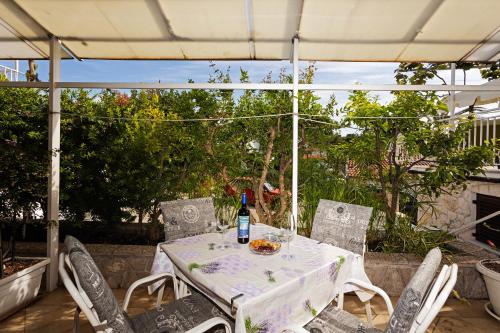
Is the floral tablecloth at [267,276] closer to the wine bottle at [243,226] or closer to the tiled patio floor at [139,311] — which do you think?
the wine bottle at [243,226]

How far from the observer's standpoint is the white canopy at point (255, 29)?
2.61 metres

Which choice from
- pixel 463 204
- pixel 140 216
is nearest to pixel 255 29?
pixel 140 216

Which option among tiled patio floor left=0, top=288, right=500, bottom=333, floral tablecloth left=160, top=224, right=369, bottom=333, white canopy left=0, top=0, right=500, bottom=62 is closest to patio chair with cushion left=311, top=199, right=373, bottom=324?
floral tablecloth left=160, top=224, right=369, bottom=333

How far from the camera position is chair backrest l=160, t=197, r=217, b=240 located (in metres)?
2.59

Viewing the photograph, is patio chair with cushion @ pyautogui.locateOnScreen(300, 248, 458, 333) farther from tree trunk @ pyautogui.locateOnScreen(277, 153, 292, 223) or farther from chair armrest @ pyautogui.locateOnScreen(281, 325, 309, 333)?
tree trunk @ pyautogui.locateOnScreen(277, 153, 292, 223)

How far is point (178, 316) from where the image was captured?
73.0 inches

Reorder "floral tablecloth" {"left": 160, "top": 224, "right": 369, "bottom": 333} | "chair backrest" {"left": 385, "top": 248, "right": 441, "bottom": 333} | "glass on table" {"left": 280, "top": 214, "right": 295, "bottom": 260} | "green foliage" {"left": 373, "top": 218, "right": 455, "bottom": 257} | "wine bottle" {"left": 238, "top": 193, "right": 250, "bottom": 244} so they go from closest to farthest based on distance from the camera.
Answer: "chair backrest" {"left": 385, "top": 248, "right": 441, "bottom": 333} → "floral tablecloth" {"left": 160, "top": 224, "right": 369, "bottom": 333} → "glass on table" {"left": 280, "top": 214, "right": 295, "bottom": 260} → "wine bottle" {"left": 238, "top": 193, "right": 250, "bottom": 244} → "green foliage" {"left": 373, "top": 218, "right": 455, "bottom": 257}

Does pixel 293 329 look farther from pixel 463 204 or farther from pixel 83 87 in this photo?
pixel 463 204

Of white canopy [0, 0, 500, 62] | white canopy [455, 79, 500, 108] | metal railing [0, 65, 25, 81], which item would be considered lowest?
white canopy [455, 79, 500, 108]

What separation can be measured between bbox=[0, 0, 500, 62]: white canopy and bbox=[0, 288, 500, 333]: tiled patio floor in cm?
268

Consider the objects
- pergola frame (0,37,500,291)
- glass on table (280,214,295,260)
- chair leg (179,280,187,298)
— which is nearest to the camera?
glass on table (280,214,295,260)

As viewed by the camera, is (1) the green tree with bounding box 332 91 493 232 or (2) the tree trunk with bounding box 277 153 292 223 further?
(2) the tree trunk with bounding box 277 153 292 223

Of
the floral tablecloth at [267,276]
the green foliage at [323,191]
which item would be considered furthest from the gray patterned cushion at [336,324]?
the green foliage at [323,191]

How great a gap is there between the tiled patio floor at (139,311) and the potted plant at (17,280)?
0.39 ft
